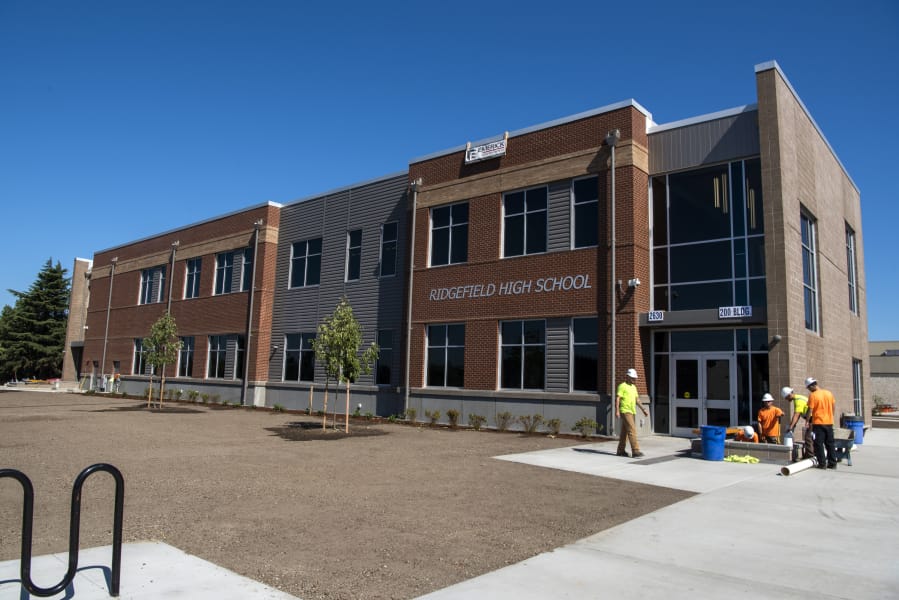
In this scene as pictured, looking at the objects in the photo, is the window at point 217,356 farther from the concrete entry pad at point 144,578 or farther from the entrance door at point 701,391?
the concrete entry pad at point 144,578

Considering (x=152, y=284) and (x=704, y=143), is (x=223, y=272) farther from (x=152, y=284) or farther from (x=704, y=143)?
(x=704, y=143)

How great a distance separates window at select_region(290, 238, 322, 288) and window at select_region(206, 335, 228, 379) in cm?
602

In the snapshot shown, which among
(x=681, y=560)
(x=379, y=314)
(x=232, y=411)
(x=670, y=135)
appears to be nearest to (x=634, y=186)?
(x=670, y=135)

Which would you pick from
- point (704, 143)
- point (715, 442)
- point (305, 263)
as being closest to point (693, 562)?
point (715, 442)

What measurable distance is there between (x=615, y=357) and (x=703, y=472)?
21.4 ft

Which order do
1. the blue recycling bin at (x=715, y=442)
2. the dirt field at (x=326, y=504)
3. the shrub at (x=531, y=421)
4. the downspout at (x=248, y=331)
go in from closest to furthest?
the dirt field at (x=326, y=504) < the blue recycling bin at (x=715, y=442) < the shrub at (x=531, y=421) < the downspout at (x=248, y=331)

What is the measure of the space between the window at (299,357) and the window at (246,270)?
419cm

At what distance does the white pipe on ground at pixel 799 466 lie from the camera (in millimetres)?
11844

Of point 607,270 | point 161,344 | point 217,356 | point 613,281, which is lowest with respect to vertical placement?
point 217,356

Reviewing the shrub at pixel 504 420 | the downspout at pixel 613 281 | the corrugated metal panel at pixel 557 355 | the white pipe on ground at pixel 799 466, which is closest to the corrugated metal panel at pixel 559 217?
the downspout at pixel 613 281

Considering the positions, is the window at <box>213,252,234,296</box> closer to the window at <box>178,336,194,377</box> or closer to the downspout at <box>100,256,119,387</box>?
the window at <box>178,336,194,377</box>

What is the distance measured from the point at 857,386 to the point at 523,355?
14775mm

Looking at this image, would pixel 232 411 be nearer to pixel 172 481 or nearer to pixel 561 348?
pixel 561 348

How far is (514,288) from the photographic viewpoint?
69.9ft
